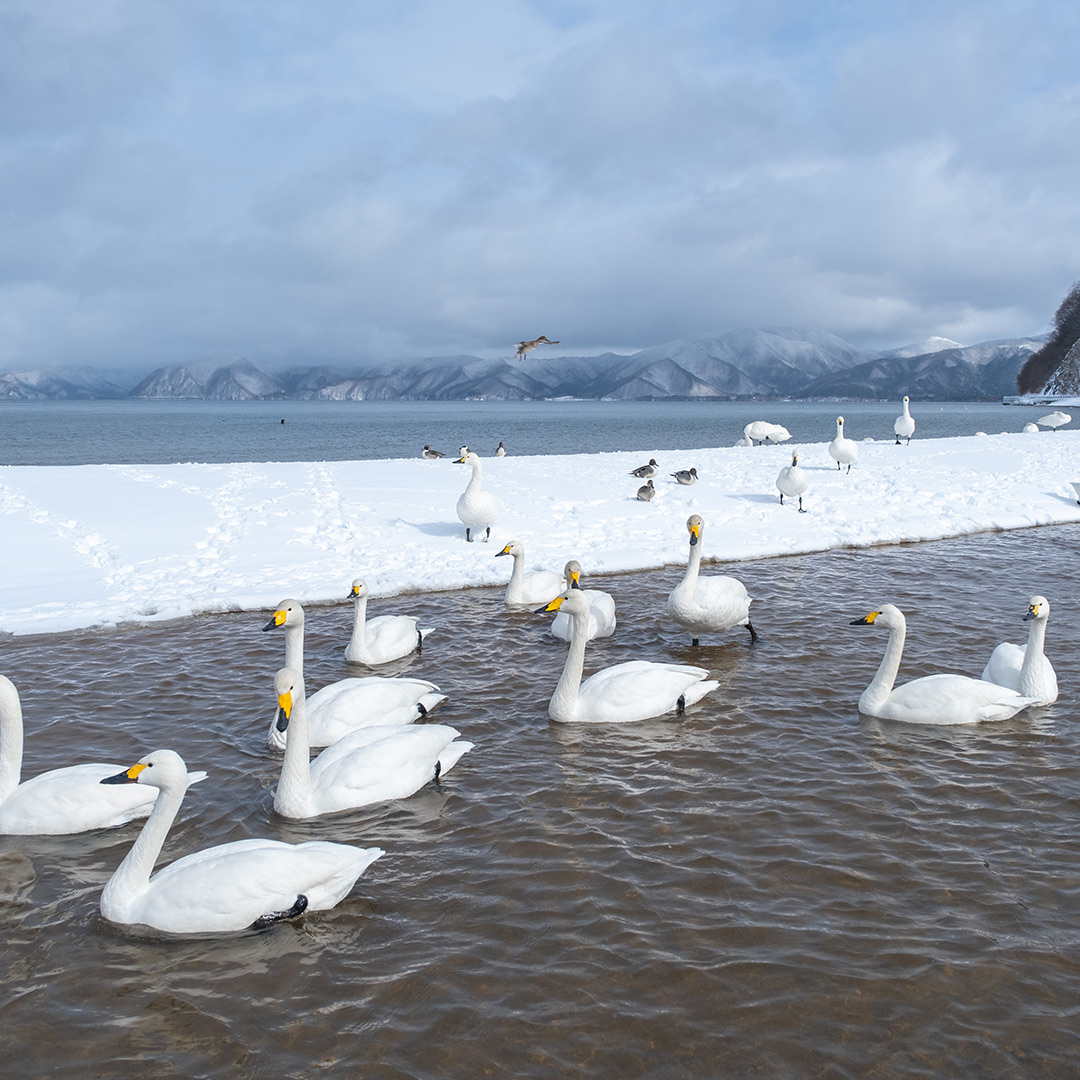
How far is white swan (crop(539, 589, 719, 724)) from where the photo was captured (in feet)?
28.3

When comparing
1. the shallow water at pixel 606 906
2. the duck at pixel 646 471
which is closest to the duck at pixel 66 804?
the shallow water at pixel 606 906

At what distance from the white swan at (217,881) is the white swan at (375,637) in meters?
4.62

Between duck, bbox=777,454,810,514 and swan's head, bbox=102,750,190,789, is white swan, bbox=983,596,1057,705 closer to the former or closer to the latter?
swan's head, bbox=102,750,190,789

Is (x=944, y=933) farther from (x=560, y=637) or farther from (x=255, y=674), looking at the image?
(x=255, y=674)

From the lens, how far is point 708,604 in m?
10.7

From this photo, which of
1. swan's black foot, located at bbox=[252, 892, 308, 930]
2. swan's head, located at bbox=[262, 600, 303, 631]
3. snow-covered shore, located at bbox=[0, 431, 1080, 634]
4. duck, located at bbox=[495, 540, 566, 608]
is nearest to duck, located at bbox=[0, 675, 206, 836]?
swan's black foot, located at bbox=[252, 892, 308, 930]

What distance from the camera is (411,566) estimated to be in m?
15.2

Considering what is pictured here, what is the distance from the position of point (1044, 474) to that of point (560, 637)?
2229 cm

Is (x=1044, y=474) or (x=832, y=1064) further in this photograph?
(x=1044, y=474)

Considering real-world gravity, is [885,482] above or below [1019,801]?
above

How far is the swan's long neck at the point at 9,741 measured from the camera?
6824 millimetres

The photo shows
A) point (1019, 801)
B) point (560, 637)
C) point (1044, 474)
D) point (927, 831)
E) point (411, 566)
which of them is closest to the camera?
point (927, 831)

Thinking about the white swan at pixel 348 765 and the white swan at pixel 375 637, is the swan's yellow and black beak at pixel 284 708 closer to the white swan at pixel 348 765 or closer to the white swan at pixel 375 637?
the white swan at pixel 348 765

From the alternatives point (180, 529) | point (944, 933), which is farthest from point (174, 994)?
point (180, 529)
